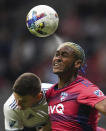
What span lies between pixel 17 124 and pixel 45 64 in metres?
4.51

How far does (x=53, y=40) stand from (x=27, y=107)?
15.8ft

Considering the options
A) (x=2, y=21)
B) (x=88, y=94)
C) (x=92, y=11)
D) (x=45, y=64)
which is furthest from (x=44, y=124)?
(x=2, y=21)

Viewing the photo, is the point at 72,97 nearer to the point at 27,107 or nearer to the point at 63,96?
the point at 63,96

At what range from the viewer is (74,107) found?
4.66 meters

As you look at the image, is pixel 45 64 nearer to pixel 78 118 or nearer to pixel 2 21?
pixel 2 21

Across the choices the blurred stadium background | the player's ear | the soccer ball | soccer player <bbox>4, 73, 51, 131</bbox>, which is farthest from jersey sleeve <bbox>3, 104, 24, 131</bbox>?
the blurred stadium background

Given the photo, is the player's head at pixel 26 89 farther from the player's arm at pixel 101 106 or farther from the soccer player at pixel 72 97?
the player's arm at pixel 101 106

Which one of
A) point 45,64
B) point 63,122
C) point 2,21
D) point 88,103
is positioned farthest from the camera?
point 2,21

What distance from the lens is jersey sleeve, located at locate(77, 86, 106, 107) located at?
4430mm

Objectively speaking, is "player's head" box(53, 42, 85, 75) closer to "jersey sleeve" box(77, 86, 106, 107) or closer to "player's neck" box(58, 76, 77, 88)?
"player's neck" box(58, 76, 77, 88)

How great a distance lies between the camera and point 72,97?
4.70 metres

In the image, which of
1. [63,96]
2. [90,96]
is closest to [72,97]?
[63,96]

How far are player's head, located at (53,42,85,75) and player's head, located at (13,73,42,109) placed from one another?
12.5 inches

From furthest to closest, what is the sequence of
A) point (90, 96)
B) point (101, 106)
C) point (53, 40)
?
point (53, 40), point (90, 96), point (101, 106)
